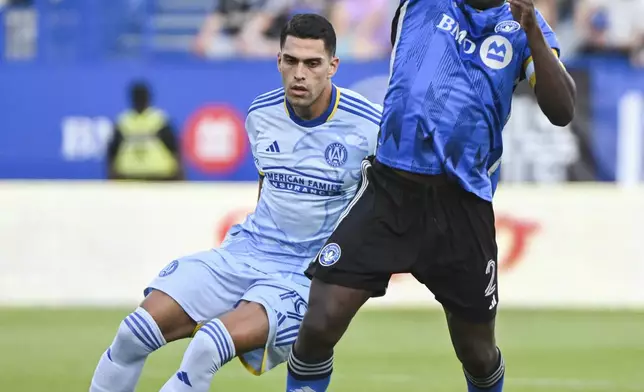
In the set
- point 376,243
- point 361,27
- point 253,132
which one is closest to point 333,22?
point 361,27

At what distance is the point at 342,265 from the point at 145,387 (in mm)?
3082

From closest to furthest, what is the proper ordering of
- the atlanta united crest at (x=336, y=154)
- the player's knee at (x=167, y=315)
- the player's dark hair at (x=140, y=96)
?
the player's knee at (x=167, y=315)
the atlanta united crest at (x=336, y=154)
the player's dark hair at (x=140, y=96)

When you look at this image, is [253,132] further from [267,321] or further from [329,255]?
[329,255]

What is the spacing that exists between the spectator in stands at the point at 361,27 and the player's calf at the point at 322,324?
10390 mm

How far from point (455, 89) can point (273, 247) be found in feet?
4.49

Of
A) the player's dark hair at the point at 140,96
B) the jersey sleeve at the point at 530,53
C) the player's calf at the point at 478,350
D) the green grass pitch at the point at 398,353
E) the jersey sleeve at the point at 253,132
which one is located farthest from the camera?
the player's dark hair at the point at 140,96

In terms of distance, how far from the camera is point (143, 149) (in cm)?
1553

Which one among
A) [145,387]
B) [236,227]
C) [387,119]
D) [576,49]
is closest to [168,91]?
[576,49]

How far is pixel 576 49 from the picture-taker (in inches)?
620

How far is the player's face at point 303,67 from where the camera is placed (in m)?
6.16

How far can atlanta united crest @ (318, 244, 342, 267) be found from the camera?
550cm

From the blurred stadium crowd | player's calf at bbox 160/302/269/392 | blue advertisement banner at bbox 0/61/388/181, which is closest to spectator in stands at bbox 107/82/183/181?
blue advertisement banner at bbox 0/61/388/181

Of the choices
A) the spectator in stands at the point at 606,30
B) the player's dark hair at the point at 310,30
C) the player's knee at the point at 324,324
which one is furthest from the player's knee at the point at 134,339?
the spectator in stands at the point at 606,30

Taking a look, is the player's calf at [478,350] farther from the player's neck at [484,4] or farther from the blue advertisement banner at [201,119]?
the blue advertisement banner at [201,119]
